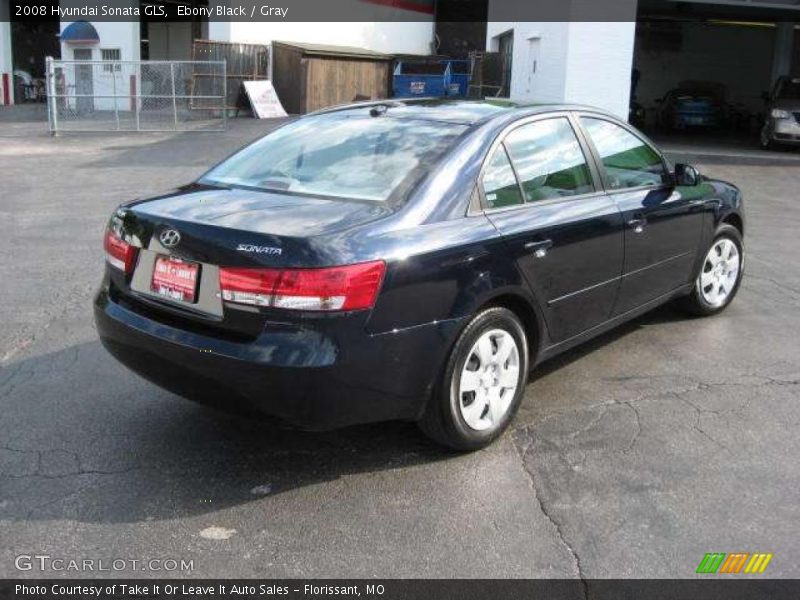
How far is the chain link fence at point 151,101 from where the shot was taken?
63.4ft

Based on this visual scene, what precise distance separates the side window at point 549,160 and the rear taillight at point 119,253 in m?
1.92

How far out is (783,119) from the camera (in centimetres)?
1844

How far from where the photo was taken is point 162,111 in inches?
816

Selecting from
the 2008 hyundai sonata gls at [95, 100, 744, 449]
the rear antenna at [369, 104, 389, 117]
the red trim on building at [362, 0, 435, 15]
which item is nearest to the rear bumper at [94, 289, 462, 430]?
the 2008 hyundai sonata gls at [95, 100, 744, 449]

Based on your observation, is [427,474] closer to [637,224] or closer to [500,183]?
[500,183]

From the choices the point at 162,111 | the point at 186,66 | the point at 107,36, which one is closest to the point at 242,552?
the point at 162,111

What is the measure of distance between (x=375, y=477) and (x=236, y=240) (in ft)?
4.06

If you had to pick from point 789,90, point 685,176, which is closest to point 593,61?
point 789,90

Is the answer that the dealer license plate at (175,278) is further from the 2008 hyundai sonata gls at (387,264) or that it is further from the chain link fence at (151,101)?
the chain link fence at (151,101)

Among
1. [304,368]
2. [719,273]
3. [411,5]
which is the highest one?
[411,5]

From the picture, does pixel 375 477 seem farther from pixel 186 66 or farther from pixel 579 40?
pixel 186 66

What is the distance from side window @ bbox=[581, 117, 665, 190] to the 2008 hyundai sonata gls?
21 mm

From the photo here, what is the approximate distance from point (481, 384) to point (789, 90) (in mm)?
18864

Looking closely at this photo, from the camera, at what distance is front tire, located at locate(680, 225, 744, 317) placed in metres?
5.98
